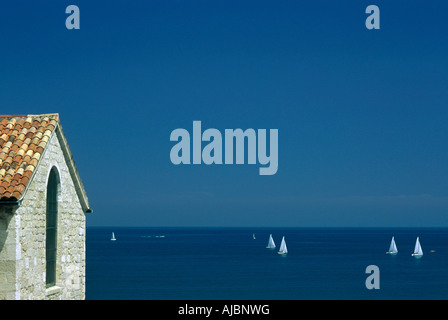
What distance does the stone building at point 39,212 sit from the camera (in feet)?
49.4

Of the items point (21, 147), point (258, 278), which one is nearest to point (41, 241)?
point (21, 147)

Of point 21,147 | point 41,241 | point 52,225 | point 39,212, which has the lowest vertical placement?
point 41,241

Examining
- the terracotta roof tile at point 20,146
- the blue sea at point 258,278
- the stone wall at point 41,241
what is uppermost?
the terracotta roof tile at point 20,146

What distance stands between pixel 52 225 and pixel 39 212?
133 centimetres

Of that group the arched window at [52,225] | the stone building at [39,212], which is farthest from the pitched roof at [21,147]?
the arched window at [52,225]

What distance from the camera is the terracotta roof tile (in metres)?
15.4

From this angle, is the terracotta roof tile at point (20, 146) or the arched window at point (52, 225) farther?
the arched window at point (52, 225)

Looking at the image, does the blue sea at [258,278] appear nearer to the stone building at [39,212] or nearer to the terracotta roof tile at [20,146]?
the stone building at [39,212]

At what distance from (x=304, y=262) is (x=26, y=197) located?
403 feet

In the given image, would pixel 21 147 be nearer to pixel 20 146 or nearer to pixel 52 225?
pixel 20 146

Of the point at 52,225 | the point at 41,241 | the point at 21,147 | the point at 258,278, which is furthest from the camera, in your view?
the point at 258,278

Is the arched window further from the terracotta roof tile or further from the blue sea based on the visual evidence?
the blue sea

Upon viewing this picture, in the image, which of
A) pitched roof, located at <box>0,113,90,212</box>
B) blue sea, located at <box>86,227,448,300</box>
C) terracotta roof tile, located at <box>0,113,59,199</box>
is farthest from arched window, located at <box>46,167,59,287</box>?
blue sea, located at <box>86,227,448,300</box>

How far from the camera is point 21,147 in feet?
54.7
